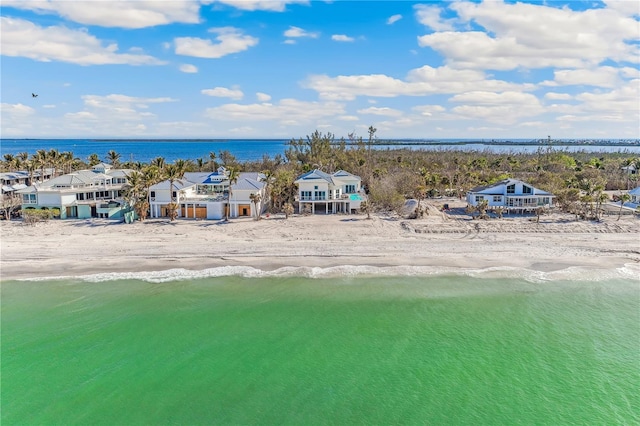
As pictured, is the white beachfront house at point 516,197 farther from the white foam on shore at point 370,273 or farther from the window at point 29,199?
the window at point 29,199

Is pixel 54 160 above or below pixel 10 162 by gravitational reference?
above

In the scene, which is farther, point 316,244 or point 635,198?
point 635,198

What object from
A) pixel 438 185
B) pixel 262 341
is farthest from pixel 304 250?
pixel 438 185

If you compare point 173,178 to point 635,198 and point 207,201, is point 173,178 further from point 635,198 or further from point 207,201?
point 635,198

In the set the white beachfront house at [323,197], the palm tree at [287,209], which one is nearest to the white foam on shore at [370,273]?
the palm tree at [287,209]

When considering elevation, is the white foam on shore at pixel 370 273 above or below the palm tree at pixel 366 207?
below

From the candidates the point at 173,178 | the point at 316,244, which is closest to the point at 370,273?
the point at 316,244

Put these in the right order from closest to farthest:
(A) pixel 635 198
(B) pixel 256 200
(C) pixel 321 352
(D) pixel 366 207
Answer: (C) pixel 321 352, (B) pixel 256 200, (D) pixel 366 207, (A) pixel 635 198

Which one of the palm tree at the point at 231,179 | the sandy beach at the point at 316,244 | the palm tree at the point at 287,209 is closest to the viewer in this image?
the sandy beach at the point at 316,244
